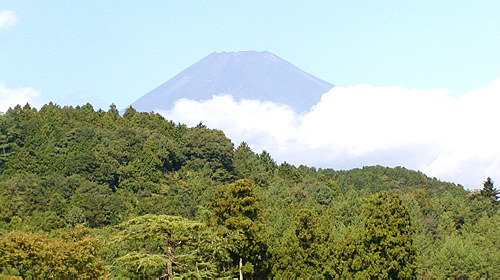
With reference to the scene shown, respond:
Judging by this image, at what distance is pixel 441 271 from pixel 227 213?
24595 millimetres

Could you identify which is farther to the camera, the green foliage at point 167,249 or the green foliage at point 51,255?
the green foliage at point 51,255

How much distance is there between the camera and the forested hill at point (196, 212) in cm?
2833

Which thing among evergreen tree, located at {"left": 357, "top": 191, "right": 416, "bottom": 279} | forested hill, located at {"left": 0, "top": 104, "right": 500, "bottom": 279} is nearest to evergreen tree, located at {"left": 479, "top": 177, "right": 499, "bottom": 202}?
forested hill, located at {"left": 0, "top": 104, "right": 500, "bottom": 279}

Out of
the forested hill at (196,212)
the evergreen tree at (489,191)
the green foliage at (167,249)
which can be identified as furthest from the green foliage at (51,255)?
the evergreen tree at (489,191)

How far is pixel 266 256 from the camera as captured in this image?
125ft

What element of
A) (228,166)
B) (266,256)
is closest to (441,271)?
(266,256)

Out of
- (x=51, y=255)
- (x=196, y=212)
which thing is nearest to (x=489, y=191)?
(x=196, y=212)

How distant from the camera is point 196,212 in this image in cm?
5766

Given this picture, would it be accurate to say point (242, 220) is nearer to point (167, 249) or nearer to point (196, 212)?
point (167, 249)

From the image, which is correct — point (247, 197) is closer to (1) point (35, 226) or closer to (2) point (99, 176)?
(1) point (35, 226)

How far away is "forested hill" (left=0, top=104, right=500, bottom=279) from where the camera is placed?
28327 mm

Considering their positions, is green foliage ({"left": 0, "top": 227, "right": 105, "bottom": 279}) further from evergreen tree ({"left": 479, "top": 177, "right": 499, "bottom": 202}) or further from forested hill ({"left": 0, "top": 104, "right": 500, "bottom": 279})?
evergreen tree ({"left": 479, "top": 177, "right": 499, "bottom": 202})

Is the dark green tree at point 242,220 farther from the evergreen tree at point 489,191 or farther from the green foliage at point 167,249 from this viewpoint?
the evergreen tree at point 489,191

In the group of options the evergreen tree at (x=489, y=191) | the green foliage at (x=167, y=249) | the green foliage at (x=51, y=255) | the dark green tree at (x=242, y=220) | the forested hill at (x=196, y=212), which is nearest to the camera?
the green foliage at (x=167, y=249)
